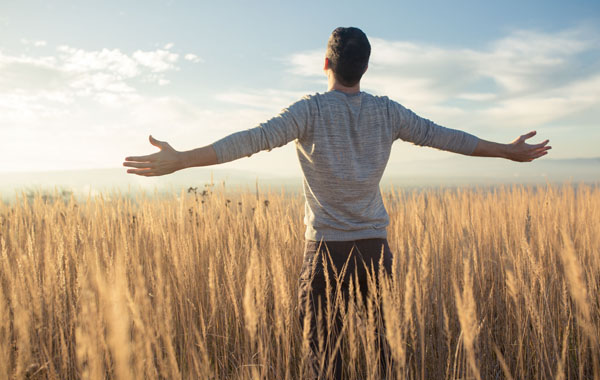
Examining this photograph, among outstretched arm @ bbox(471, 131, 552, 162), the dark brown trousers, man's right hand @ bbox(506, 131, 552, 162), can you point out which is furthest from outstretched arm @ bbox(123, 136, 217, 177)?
man's right hand @ bbox(506, 131, 552, 162)

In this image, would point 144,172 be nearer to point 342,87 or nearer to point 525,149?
point 342,87

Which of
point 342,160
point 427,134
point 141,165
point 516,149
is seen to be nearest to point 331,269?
point 342,160

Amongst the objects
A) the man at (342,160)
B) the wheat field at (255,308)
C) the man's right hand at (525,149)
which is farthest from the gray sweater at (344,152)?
the man's right hand at (525,149)

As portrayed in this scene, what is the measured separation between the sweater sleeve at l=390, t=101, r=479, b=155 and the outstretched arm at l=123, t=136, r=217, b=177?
0.90 meters

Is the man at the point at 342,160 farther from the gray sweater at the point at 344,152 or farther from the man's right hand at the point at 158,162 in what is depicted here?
the man's right hand at the point at 158,162

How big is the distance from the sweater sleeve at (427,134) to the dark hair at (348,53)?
0.83 ft

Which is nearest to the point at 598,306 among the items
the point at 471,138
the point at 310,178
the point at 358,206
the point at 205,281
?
the point at 471,138

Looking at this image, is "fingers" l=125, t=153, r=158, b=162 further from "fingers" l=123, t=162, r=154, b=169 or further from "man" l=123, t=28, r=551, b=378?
"man" l=123, t=28, r=551, b=378

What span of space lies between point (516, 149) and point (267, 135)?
1.35 m

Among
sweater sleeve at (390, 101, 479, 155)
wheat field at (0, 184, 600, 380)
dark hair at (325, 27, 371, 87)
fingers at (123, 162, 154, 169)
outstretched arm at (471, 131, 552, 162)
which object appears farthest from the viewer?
outstretched arm at (471, 131, 552, 162)

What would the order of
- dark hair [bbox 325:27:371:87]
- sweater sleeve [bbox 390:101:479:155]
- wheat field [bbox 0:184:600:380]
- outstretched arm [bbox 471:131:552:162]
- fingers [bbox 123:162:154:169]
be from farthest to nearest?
outstretched arm [bbox 471:131:552:162]
sweater sleeve [bbox 390:101:479:155]
dark hair [bbox 325:27:371:87]
fingers [bbox 123:162:154:169]
wheat field [bbox 0:184:600:380]

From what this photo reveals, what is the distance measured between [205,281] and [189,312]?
1.28 ft

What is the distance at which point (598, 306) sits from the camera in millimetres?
2680

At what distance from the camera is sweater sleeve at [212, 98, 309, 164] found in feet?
5.20
